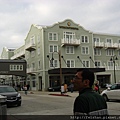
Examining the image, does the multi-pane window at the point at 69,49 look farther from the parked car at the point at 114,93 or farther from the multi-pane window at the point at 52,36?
the parked car at the point at 114,93

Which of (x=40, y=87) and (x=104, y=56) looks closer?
(x=40, y=87)

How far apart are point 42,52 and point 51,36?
158 inches

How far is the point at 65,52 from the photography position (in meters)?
53.2

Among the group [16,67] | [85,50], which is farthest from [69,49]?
[16,67]

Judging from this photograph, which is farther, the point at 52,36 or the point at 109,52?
the point at 109,52

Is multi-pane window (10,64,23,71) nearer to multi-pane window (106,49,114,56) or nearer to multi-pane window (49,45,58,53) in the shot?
multi-pane window (49,45,58,53)

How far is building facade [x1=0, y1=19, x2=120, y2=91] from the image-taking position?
5101 cm

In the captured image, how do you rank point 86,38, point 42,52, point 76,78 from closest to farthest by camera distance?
point 76,78 → point 42,52 → point 86,38

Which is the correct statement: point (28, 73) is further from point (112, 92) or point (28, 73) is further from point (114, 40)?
point (112, 92)

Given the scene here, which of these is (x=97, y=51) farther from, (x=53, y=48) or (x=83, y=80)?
(x=83, y=80)

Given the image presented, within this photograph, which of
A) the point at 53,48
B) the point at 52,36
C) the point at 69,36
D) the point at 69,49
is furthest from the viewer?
the point at 69,49

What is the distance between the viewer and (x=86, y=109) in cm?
288

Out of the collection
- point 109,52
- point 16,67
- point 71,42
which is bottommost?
point 16,67

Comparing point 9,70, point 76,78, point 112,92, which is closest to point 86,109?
point 76,78
